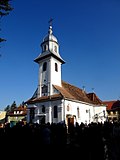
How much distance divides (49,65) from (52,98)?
6.66m

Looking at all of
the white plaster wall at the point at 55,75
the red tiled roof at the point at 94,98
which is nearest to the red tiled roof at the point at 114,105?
the red tiled roof at the point at 94,98

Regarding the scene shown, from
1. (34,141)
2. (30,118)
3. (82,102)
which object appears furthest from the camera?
(82,102)

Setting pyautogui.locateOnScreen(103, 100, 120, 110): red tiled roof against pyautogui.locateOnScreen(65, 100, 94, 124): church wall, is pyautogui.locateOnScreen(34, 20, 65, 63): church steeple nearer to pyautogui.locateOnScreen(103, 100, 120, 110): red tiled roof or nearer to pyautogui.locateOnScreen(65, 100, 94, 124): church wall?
pyautogui.locateOnScreen(65, 100, 94, 124): church wall

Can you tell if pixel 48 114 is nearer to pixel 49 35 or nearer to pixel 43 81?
pixel 43 81

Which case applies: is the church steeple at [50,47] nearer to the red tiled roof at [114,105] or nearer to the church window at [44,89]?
the church window at [44,89]

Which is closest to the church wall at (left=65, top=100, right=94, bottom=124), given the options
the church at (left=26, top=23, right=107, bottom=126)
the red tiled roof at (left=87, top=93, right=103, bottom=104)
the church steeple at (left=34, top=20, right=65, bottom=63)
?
the church at (left=26, top=23, right=107, bottom=126)

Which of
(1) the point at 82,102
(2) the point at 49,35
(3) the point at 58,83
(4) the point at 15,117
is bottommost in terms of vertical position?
(4) the point at 15,117

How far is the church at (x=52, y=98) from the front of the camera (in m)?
30.6

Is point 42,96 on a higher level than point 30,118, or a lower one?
higher

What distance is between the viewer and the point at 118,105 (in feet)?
191

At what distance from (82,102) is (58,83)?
19.7ft

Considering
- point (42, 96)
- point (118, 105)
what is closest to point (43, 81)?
point (42, 96)

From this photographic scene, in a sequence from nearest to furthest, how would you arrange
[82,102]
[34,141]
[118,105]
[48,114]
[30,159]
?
[30,159]
[34,141]
[48,114]
[82,102]
[118,105]

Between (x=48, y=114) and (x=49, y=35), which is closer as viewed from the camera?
(x=48, y=114)
